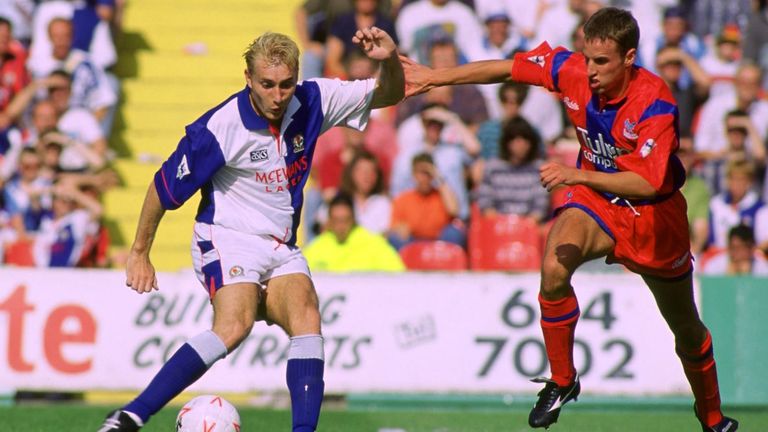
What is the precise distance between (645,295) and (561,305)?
145 inches

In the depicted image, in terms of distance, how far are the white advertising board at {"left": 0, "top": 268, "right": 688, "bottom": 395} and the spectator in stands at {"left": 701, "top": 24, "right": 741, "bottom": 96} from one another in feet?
12.9

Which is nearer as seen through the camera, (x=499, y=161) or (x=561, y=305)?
(x=561, y=305)

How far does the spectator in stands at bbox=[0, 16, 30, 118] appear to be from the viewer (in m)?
13.1

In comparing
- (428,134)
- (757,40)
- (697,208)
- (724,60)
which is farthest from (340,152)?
(757,40)

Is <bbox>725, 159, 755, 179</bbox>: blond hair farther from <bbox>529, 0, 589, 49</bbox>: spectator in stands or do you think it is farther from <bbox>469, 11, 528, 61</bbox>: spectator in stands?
<bbox>469, 11, 528, 61</bbox>: spectator in stands

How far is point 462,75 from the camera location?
22.1ft

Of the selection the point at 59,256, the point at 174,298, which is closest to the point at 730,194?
the point at 174,298

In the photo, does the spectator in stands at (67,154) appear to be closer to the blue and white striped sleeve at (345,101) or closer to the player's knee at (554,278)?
the blue and white striped sleeve at (345,101)

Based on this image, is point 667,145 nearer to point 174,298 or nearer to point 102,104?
point 174,298

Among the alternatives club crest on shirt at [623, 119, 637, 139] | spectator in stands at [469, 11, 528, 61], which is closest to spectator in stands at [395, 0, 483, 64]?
spectator in stands at [469, 11, 528, 61]

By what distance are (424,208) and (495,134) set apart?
3.97ft

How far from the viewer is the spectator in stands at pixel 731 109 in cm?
1287

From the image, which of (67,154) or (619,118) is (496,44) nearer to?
(67,154)

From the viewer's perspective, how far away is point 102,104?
43.7 feet
